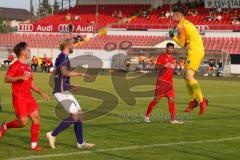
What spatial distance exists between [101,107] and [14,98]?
9642 mm

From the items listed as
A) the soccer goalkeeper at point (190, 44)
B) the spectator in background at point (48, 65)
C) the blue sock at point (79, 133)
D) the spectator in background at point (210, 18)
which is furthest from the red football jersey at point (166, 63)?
the spectator in background at point (210, 18)

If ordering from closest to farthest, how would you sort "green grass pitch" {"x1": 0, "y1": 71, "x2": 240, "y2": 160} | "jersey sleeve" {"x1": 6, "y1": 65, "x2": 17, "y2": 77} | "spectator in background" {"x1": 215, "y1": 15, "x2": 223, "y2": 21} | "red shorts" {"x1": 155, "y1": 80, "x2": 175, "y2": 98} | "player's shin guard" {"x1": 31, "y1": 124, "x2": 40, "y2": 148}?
"green grass pitch" {"x1": 0, "y1": 71, "x2": 240, "y2": 160}
"jersey sleeve" {"x1": 6, "y1": 65, "x2": 17, "y2": 77}
"player's shin guard" {"x1": 31, "y1": 124, "x2": 40, "y2": 148}
"red shorts" {"x1": 155, "y1": 80, "x2": 175, "y2": 98}
"spectator in background" {"x1": 215, "y1": 15, "x2": 223, "y2": 21}

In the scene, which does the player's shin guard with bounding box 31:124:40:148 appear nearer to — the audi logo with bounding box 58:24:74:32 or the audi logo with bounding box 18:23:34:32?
the audi logo with bounding box 58:24:74:32

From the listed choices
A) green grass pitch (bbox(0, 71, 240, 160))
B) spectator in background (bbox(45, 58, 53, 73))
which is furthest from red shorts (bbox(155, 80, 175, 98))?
spectator in background (bbox(45, 58, 53, 73))

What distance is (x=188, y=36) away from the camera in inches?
578

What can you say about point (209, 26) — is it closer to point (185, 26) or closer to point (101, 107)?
point (101, 107)

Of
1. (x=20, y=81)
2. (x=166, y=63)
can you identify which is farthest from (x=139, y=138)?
(x=166, y=63)

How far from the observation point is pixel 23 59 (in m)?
10.6

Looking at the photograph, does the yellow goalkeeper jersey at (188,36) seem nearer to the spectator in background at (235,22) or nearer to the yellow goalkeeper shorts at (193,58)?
the yellow goalkeeper shorts at (193,58)

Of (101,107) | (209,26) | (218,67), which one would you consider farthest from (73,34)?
(101,107)

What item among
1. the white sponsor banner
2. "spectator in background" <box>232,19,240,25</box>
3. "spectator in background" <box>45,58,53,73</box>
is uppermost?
the white sponsor banner

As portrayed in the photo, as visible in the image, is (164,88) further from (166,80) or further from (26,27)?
(26,27)

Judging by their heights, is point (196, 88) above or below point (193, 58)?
below

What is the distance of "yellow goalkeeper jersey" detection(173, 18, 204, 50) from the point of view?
14.5 meters
